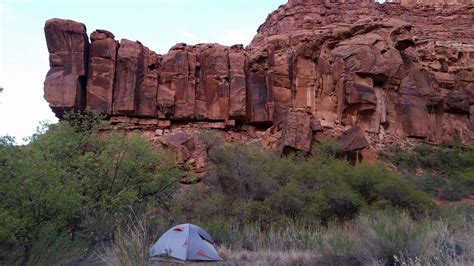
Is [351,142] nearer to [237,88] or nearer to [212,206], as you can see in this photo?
[237,88]

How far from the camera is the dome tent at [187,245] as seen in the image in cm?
1025

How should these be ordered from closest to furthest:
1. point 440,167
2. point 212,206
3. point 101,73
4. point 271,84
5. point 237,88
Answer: point 212,206, point 440,167, point 101,73, point 237,88, point 271,84

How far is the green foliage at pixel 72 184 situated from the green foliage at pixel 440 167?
707 inches

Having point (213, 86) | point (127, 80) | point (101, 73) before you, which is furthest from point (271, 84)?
point (101, 73)

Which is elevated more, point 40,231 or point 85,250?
point 40,231

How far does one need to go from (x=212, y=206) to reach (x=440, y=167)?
19.7 metres

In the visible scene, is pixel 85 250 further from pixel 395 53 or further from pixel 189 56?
pixel 395 53

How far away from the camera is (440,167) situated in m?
31.4

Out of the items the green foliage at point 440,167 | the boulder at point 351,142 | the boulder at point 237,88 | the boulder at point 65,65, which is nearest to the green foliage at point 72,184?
the boulder at point 351,142

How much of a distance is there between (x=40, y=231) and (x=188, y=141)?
20539 mm

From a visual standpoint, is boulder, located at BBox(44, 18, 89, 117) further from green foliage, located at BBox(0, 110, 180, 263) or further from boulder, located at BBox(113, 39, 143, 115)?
green foliage, located at BBox(0, 110, 180, 263)

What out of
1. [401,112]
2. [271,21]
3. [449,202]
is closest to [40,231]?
[449,202]

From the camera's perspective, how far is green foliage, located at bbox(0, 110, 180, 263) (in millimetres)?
8203

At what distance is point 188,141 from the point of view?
94.9 ft
